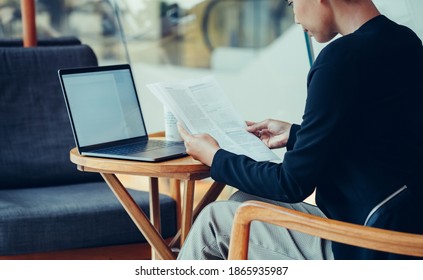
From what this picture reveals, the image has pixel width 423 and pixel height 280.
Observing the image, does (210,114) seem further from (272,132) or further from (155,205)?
(155,205)

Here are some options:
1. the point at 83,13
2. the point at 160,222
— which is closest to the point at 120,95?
the point at 160,222

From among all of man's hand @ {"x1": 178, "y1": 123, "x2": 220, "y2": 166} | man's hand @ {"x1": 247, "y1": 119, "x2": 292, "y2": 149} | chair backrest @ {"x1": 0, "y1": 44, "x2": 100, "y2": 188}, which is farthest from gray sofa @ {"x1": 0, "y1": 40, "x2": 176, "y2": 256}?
man's hand @ {"x1": 178, "y1": 123, "x2": 220, "y2": 166}

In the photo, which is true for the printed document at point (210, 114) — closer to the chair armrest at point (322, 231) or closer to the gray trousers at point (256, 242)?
the gray trousers at point (256, 242)

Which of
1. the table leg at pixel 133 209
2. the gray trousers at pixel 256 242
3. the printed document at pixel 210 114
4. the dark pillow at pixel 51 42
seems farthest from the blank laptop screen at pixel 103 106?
the dark pillow at pixel 51 42

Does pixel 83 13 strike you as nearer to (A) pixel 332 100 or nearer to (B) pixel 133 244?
(B) pixel 133 244

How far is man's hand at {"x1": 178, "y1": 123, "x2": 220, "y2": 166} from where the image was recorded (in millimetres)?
1947

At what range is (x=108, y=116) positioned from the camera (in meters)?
2.37

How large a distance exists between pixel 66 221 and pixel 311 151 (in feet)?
3.80

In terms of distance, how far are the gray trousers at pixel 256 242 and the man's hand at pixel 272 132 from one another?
351 mm

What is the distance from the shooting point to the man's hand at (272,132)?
223cm

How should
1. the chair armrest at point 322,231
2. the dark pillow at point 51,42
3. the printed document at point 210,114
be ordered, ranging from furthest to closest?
the dark pillow at point 51,42
the printed document at point 210,114
the chair armrest at point 322,231

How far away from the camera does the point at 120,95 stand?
8.01 ft

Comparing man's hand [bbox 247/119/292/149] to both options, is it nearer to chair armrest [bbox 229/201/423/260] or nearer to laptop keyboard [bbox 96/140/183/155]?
laptop keyboard [bbox 96/140/183/155]

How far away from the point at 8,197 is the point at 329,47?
1.51 meters
